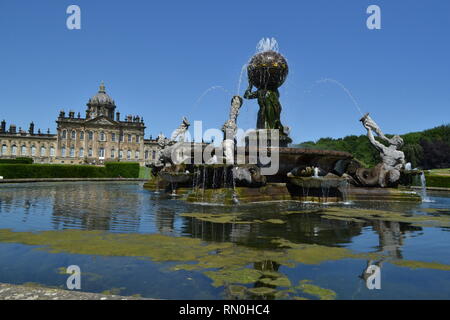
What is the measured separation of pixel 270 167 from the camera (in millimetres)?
12305

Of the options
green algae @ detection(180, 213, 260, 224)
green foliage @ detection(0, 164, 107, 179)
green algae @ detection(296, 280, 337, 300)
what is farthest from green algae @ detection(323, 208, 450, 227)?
green foliage @ detection(0, 164, 107, 179)

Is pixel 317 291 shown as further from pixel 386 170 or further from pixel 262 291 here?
pixel 386 170

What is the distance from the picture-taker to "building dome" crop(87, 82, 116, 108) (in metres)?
102

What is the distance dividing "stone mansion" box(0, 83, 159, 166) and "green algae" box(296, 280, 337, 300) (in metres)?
91.1

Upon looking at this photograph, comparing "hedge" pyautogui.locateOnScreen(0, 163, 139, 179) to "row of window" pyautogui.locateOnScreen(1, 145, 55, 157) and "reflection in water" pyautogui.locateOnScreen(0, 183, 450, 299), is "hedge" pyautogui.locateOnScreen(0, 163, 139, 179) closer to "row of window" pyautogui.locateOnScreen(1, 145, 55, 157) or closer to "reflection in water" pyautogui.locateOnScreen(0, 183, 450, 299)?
"reflection in water" pyautogui.locateOnScreen(0, 183, 450, 299)

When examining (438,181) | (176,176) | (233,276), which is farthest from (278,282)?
(438,181)

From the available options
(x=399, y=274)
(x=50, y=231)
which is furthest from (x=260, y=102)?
(x=399, y=274)

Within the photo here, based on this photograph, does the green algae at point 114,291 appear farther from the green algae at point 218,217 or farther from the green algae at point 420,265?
the green algae at point 218,217

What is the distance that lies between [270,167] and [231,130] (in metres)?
1.96

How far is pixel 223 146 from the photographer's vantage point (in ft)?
37.2

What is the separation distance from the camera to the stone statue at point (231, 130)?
36.6 ft

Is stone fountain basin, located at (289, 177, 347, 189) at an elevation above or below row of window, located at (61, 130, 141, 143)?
below
